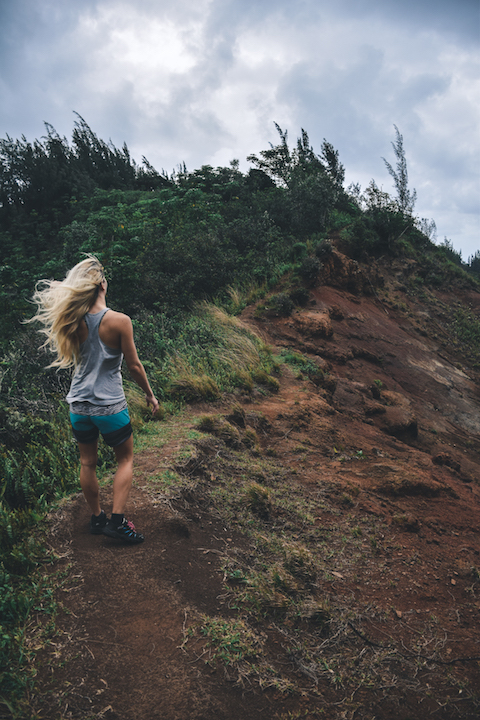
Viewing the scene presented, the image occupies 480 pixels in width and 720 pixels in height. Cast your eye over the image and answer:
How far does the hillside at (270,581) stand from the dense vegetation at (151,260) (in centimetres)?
29

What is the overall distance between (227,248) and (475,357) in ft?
30.7

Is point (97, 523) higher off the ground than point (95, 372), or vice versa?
point (95, 372)

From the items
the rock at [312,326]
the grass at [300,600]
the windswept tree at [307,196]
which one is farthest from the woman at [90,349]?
the windswept tree at [307,196]

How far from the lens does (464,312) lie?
677 inches

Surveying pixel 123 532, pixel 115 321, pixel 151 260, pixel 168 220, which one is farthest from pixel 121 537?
pixel 168 220

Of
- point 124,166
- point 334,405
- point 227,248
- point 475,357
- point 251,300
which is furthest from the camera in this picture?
point 124,166

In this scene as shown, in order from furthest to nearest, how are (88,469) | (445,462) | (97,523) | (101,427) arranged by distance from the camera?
(445,462) < (97,523) < (88,469) < (101,427)

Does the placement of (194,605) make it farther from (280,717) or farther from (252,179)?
(252,179)

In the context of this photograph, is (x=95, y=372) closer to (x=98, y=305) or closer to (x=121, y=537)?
(x=98, y=305)

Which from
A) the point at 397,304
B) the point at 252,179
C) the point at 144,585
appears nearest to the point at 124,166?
the point at 252,179

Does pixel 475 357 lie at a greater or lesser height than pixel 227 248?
lesser

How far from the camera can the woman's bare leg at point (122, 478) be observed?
2674 mm

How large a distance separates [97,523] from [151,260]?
842 centimetres

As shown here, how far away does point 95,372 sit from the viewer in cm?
252
